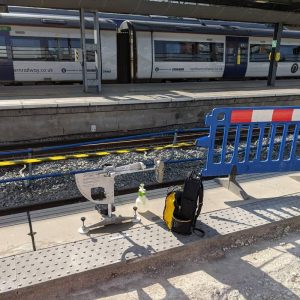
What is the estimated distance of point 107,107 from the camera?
11188mm

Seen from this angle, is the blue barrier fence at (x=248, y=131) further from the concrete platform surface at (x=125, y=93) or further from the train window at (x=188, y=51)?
the train window at (x=188, y=51)

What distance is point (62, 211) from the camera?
14.3 feet

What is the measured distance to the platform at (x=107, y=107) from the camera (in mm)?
10297

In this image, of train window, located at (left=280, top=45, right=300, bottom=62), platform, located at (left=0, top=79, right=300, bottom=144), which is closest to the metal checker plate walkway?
platform, located at (left=0, top=79, right=300, bottom=144)

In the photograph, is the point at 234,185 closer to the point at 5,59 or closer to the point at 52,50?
the point at 52,50

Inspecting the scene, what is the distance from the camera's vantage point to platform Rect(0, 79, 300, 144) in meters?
10.3

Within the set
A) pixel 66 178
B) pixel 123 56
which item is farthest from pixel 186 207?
pixel 123 56

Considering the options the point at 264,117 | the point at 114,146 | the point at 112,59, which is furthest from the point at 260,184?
the point at 112,59

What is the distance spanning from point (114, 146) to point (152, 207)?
Answer: 4571 mm

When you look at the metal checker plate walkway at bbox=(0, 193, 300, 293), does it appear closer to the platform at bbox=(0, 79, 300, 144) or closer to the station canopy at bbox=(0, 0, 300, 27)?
the platform at bbox=(0, 79, 300, 144)

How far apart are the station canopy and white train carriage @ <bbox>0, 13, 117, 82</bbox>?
90.4 inches

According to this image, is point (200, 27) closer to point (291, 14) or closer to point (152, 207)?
point (291, 14)

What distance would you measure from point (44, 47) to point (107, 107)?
190 inches

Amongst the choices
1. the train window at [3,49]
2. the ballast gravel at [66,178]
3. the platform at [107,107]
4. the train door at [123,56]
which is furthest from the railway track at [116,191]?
the train door at [123,56]
